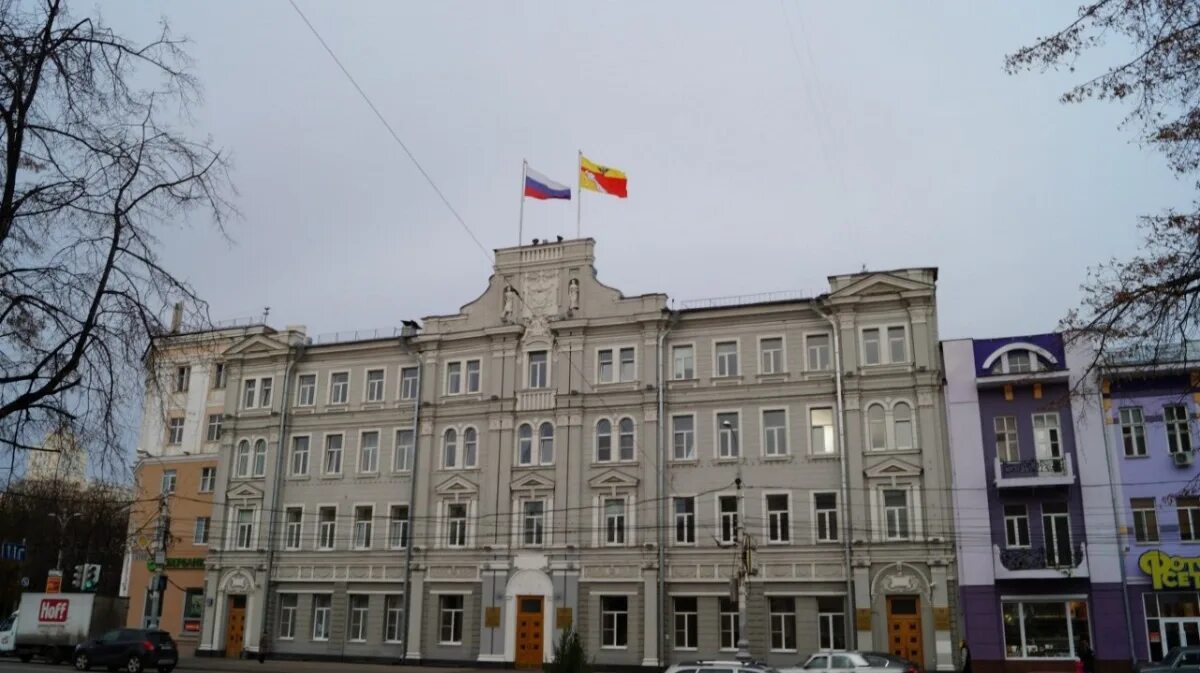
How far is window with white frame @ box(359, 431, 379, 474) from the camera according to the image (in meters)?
47.7

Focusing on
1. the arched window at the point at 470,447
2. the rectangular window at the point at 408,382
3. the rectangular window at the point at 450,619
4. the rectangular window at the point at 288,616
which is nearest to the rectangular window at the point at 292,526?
the rectangular window at the point at 288,616

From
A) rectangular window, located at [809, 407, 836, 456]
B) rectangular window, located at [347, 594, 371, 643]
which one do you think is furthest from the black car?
rectangular window, located at [809, 407, 836, 456]

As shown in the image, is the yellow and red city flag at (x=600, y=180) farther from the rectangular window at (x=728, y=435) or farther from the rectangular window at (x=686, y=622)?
the rectangular window at (x=686, y=622)

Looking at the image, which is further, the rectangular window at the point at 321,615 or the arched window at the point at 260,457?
the arched window at the point at 260,457

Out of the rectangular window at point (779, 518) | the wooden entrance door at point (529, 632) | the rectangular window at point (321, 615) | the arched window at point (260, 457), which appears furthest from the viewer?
the arched window at point (260, 457)

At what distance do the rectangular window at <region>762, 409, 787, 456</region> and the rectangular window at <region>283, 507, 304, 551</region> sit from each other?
2329 cm

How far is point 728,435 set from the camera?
137 ft

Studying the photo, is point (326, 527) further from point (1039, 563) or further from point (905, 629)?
point (1039, 563)

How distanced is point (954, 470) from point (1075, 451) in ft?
14.3

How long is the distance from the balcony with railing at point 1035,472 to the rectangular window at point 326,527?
1182 inches

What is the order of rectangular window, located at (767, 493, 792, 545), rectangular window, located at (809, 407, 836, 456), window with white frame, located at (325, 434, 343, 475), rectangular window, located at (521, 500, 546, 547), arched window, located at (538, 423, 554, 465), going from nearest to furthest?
rectangular window, located at (767, 493, 792, 545), rectangular window, located at (809, 407, 836, 456), rectangular window, located at (521, 500, 546, 547), arched window, located at (538, 423, 554, 465), window with white frame, located at (325, 434, 343, 475)

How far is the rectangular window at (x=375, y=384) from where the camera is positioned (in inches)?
1923

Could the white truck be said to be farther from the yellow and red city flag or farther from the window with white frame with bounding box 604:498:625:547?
the yellow and red city flag

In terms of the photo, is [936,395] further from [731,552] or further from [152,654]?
[152,654]
